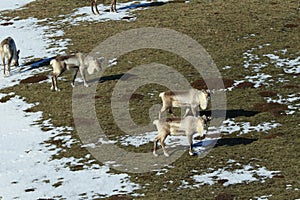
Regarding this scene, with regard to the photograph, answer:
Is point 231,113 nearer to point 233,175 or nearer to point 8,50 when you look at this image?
point 233,175

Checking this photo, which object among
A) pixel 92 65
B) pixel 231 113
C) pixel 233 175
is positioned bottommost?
pixel 233 175

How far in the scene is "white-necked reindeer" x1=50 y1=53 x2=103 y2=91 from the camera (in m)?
39.2

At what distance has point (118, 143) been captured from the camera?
3158cm

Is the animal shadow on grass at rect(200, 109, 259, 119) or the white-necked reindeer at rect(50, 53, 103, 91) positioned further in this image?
the white-necked reindeer at rect(50, 53, 103, 91)

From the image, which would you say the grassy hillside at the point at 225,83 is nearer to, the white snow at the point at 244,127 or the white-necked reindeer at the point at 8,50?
the white snow at the point at 244,127

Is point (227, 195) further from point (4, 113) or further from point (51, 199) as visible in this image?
point (4, 113)

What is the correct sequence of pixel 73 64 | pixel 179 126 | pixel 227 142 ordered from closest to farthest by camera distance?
1. pixel 179 126
2. pixel 227 142
3. pixel 73 64

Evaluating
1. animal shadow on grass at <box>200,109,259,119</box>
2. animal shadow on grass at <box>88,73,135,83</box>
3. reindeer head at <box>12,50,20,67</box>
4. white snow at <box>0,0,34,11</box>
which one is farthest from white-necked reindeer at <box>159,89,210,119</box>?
white snow at <box>0,0,34,11</box>

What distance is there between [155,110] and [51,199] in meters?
11.5

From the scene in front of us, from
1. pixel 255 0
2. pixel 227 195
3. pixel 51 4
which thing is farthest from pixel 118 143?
pixel 51 4

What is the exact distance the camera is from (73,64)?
1555 inches

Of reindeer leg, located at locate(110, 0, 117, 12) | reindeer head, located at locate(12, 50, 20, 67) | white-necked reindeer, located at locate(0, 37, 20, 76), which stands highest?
reindeer leg, located at locate(110, 0, 117, 12)

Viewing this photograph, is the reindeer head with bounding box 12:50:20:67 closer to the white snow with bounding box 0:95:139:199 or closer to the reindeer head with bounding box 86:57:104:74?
A: the reindeer head with bounding box 86:57:104:74

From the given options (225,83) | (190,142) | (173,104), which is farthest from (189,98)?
(225,83)
